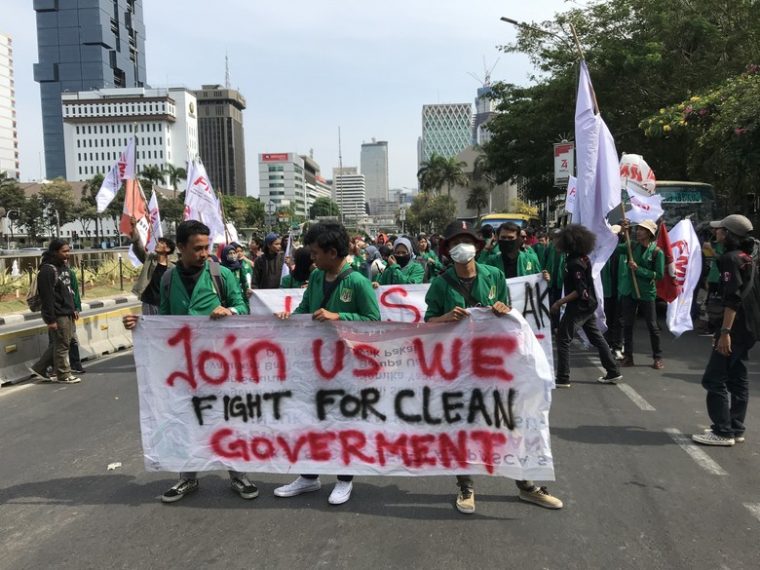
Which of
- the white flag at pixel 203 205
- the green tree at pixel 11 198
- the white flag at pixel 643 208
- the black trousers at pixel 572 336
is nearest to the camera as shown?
the black trousers at pixel 572 336

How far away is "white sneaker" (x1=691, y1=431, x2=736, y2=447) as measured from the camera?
475cm

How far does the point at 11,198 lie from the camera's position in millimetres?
65562

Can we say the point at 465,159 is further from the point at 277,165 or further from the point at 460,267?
the point at 460,267

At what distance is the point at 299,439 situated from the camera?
Result: 3.80 metres

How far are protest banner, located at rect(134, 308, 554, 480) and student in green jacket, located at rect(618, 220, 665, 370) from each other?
4.57 m

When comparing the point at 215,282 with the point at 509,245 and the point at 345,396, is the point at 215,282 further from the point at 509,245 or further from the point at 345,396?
the point at 509,245

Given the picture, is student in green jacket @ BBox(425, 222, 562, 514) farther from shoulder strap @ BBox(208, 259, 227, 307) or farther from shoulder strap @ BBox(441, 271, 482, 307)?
shoulder strap @ BBox(208, 259, 227, 307)

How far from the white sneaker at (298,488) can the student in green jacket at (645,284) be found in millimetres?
5127

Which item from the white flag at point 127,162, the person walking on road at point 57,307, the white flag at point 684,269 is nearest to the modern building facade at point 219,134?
the white flag at point 127,162

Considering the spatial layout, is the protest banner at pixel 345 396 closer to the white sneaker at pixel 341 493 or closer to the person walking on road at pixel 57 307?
the white sneaker at pixel 341 493

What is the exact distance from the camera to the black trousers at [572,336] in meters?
6.70

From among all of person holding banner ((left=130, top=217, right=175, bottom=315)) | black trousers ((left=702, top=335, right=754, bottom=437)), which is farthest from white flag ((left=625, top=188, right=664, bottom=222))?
person holding banner ((left=130, top=217, right=175, bottom=315))

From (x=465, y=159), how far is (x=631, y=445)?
10167 centimetres

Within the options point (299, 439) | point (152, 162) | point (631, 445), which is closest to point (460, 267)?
point (299, 439)
